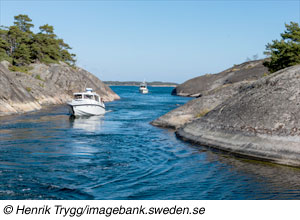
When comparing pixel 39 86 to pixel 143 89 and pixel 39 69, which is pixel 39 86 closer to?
pixel 39 69

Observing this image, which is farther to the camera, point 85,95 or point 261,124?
point 85,95

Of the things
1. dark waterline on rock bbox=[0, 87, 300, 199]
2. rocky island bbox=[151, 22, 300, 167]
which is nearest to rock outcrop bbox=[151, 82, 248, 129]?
rocky island bbox=[151, 22, 300, 167]

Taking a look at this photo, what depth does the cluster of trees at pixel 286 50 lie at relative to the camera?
33688mm

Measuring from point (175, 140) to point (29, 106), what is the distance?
2701 cm

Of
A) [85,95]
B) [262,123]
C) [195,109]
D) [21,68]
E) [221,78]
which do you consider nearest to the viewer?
[262,123]

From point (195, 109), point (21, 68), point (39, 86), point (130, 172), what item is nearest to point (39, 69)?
point (21, 68)

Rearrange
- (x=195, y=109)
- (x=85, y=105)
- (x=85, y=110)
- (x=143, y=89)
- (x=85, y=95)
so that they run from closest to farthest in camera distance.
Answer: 1. (x=195, y=109)
2. (x=85, y=105)
3. (x=85, y=110)
4. (x=85, y=95)
5. (x=143, y=89)

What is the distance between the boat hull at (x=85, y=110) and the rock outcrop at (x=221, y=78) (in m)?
49.4

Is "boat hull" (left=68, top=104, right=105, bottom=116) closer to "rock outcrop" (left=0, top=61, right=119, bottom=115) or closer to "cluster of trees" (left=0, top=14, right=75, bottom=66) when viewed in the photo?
"rock outcrop" (left=0, top=61, right=119, bottom=115)

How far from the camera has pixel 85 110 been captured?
41.3m

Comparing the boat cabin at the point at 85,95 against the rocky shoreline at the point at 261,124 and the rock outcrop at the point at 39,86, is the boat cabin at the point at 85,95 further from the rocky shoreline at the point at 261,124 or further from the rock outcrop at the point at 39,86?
the rocky shoreline at the point at 261,124

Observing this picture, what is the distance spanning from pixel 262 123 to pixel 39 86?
49.8 m

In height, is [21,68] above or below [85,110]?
above

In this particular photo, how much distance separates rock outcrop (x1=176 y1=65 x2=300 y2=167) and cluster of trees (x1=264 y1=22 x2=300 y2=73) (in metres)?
14.9
